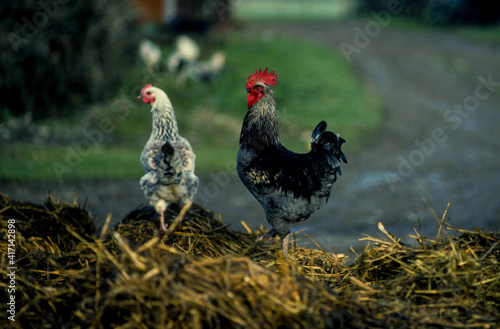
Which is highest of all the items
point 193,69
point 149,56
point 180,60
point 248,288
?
point 149,56

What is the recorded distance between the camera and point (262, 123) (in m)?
4.21

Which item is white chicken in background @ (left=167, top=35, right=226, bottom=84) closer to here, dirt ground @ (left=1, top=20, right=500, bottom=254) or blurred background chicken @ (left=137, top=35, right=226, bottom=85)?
blurred background chicken @ (left=137, top=35, right=226, bottom=85)

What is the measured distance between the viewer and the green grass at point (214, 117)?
420 inches

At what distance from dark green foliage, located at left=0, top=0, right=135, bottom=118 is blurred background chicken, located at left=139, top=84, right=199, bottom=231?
8.40 metres

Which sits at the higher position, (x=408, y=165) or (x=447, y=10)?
(x=447, y=10)

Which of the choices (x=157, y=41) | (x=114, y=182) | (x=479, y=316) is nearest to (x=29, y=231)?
(x=479, y=316)

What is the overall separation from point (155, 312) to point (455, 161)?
10.7m

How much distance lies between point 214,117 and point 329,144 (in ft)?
36.3

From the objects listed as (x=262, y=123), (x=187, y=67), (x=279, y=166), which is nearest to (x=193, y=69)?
(x=187, y=67)

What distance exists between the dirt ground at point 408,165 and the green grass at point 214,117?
65 cm

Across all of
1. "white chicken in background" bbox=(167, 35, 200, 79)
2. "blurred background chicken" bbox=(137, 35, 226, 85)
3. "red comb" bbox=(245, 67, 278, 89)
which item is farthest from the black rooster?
"white chicken in background" bbox=(167, 35, 200, 79)

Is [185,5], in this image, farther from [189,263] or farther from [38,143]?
[189,263]

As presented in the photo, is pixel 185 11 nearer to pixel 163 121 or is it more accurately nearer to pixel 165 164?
pixel 163 121

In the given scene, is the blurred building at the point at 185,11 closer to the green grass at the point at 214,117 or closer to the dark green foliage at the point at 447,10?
the green grass at the point at 214,117
